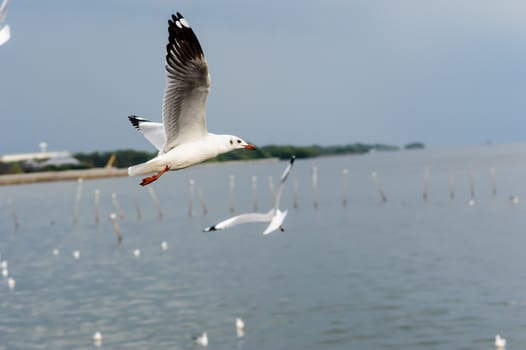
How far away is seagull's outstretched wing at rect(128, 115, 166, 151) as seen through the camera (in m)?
8.03

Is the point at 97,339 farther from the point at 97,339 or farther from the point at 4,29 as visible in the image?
the point at 4,29

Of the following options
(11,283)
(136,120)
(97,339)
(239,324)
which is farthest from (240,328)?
(136,120)

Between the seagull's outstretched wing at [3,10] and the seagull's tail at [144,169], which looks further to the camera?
the seagull's tail at [144,169]

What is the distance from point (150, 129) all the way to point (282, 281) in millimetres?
41265

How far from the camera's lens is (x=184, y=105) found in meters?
6.64

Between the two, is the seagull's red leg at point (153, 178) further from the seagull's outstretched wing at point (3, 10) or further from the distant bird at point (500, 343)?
the distant bird at point (500, 343)

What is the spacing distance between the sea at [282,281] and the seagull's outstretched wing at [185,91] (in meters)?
28.6

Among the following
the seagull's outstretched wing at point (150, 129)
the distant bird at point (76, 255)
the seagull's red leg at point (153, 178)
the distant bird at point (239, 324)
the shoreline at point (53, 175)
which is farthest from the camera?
the shoreline at point (53, 175)

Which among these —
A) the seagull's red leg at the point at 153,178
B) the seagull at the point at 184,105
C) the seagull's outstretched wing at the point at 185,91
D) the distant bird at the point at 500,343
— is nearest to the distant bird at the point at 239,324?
the distant bird at the point at 500,343

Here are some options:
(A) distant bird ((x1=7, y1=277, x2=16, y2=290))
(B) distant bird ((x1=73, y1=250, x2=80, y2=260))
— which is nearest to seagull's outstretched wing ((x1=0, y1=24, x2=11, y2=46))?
(A) distant bird ((x1=7, y1=277, x2=16, y2=290))

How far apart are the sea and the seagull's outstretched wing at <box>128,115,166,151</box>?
26825mm

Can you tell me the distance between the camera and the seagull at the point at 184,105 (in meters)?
6.31

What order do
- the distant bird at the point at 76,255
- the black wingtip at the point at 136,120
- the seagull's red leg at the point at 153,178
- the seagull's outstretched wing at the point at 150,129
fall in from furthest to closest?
the distant bird at the point at 76,255
the black wingtip at the point at 136,120
the seagull's outstretched wing at the point at 150,129
the seagull's red leg at the point at 153,178

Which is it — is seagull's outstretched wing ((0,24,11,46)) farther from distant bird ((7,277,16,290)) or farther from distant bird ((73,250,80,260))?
distant bird ((73,250,80,260))
